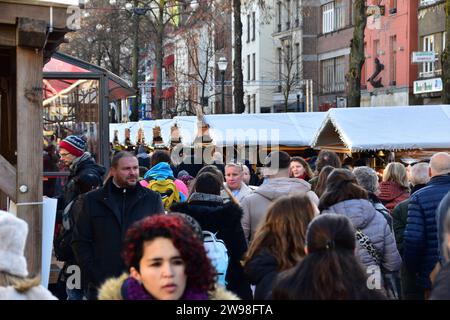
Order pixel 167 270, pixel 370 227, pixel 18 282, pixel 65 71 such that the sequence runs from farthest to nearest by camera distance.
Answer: pixel 65 71
pixel 370 227
pixel 18 282
pixel 167 270

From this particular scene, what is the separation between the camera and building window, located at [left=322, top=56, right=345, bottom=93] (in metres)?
57.6

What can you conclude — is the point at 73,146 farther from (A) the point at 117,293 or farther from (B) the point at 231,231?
(A) the point at 117,293

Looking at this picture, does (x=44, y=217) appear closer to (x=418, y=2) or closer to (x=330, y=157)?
(x=330, y=157)

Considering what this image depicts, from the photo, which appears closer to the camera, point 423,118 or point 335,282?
point 335,282

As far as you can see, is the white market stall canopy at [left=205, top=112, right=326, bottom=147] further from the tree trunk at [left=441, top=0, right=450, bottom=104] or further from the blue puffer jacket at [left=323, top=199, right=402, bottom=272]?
the blue puffer jacket at [left=323, top=199, right=402, bottom=272]

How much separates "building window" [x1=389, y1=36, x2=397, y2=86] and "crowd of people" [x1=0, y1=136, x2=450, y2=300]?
112 ft

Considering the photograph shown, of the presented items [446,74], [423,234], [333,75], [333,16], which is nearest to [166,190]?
[423,234]

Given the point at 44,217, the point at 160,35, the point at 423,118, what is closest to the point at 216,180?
the point at 44,217

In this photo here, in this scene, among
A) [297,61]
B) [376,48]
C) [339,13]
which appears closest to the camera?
[376,48]

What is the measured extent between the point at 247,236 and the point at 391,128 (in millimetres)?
11053

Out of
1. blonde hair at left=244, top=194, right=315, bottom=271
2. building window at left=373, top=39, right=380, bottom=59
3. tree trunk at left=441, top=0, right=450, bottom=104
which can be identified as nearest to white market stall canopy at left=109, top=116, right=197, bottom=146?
tree trunk at left=441, top=0, right=450, bottom=104

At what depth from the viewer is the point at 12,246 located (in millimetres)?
A: 5016

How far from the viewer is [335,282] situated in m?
4.74

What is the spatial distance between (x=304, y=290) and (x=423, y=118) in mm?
15969
